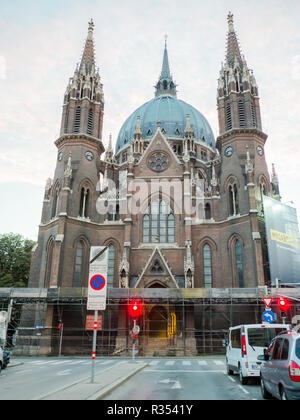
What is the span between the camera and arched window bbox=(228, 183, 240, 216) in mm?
38541

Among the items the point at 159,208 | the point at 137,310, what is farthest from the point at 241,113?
the point at 137,310

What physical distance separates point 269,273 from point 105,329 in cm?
1682

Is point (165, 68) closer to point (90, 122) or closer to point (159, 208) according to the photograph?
point (90, 122)

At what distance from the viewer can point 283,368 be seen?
290 inches

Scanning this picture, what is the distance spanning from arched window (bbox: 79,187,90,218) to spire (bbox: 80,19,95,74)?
1717 centimetres

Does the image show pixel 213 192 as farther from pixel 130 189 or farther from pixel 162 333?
pixel 162 333

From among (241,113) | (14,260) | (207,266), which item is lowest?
(207,266)

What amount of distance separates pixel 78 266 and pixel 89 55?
29.7m

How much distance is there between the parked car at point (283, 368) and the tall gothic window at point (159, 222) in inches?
1171

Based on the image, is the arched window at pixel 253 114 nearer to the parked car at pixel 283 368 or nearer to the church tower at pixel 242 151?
the church tower at pixel 242 151

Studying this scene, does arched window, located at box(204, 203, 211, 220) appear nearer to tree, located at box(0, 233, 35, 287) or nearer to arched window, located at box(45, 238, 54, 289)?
arched window, located at box(45, 238, 54, 289)

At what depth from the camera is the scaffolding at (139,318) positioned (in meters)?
31.4

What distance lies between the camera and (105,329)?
33531 mm
